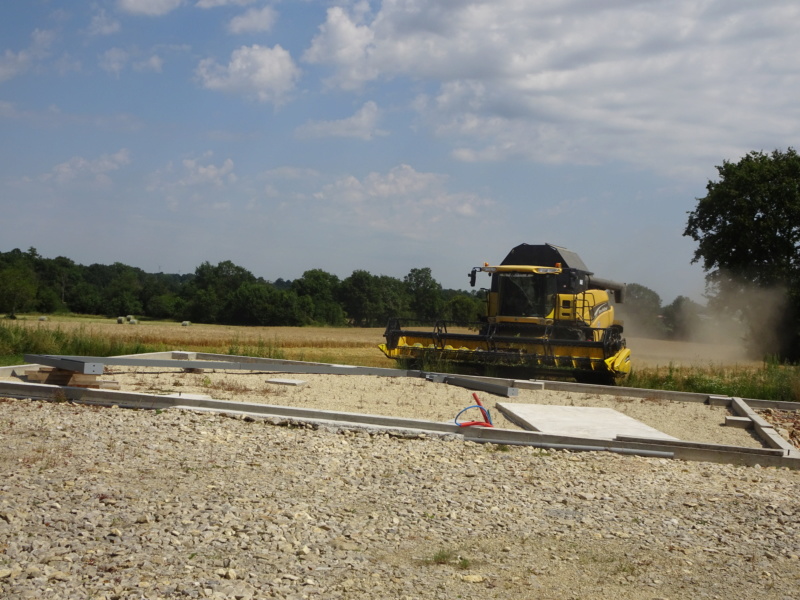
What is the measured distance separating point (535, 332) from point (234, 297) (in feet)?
180

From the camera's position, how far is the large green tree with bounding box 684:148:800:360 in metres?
37.6

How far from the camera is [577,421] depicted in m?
10.4

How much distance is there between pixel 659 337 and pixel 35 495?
122ft

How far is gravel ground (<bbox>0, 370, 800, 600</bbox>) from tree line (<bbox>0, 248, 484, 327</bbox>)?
4742cm

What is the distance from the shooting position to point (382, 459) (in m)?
7.62

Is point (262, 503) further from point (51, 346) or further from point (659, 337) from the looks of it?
point (659, 337)

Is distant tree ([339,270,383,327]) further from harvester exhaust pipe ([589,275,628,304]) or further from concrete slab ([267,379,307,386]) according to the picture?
concrete slab ([267,379,307,386])

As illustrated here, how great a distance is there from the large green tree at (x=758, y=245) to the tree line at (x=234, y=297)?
1808 cm

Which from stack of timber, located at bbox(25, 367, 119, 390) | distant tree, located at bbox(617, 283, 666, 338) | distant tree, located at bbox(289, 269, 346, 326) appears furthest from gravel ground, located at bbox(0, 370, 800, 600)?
distant tree, located at bbox(289, 269, 346, 326)

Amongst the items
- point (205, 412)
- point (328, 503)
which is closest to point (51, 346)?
point (205, 412)

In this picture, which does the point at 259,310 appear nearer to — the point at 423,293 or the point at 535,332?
the point at 423,293

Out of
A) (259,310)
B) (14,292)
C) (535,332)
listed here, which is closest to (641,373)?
(535,332)

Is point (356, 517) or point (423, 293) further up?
point (423, 293)

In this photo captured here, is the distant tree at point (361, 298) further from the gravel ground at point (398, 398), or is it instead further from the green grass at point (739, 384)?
the gravel ground at point (398, 398)
